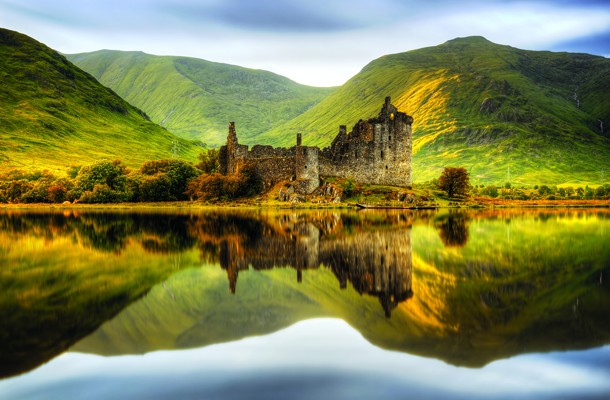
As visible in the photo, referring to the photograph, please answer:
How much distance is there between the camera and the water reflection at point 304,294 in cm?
976

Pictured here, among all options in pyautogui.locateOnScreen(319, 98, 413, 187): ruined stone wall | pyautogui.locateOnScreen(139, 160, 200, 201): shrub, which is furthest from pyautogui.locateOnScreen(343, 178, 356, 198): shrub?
pyautogui.locateOnScreen(139, 160, 200, 201): shrub

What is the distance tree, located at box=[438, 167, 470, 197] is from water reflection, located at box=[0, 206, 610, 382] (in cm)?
5163

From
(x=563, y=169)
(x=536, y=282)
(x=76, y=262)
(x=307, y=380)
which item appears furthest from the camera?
(x=563, y=169)

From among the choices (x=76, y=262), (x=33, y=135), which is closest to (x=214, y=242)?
(x=76, y=262)

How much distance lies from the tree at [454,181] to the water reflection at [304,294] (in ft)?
169

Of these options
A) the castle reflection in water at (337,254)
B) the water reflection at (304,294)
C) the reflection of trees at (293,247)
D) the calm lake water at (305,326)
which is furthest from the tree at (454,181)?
the calm lake water at (305,326)

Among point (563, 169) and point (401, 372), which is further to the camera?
point (563, 169)

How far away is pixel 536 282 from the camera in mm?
15086

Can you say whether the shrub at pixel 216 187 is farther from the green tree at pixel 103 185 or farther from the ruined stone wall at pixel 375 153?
the green tree at pixel 103 185

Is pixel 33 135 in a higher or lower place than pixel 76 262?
higher

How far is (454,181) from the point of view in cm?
7775

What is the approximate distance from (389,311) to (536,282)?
218 inches

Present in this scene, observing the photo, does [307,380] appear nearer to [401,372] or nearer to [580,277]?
[401,372]

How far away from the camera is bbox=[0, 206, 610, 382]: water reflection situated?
9.76 m
